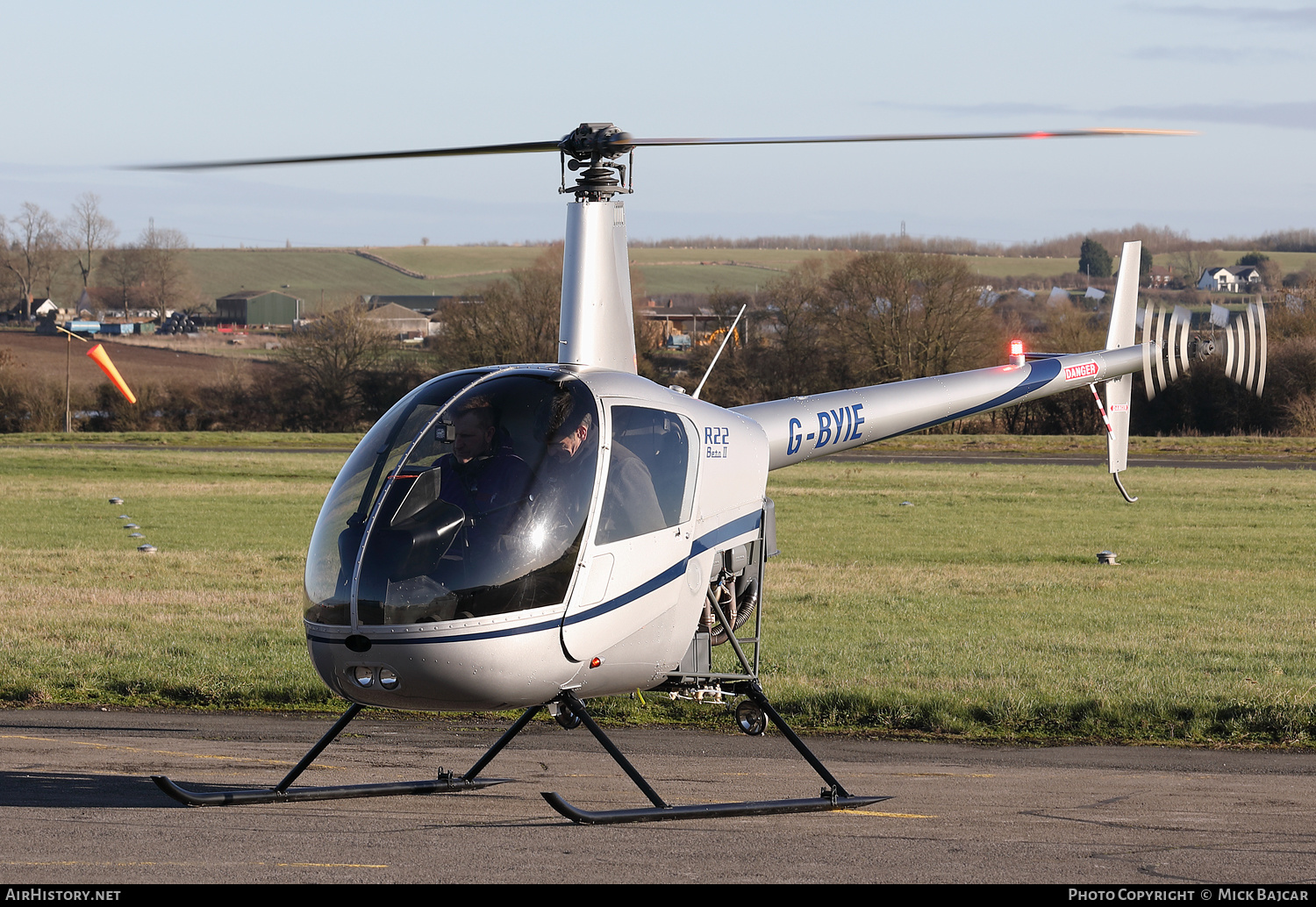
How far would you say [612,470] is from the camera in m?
6.95

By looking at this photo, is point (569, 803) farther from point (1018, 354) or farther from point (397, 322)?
point (397, 322)

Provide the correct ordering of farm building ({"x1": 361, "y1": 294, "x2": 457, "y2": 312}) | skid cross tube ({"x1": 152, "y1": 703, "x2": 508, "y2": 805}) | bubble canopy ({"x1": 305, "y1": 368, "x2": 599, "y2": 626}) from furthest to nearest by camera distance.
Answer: farm building ({"x1": 361, "y1": 294, "x2": 457, "y2": 312}) → skid cross tube ({"x1": 152, "y1": 703, "x2": 508, "y2": 805}) → bubble canopy ({"x1": 305, "y1": 368, "x2": 599, "y2": 626})

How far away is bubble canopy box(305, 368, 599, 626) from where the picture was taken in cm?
636

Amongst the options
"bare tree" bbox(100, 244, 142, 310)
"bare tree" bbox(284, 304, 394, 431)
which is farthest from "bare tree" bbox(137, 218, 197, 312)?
"bare tree" bbox(284, 304, 394, 431)

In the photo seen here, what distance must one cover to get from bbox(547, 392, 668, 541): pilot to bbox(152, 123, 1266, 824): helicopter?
0.01 metres

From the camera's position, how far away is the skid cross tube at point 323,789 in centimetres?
735

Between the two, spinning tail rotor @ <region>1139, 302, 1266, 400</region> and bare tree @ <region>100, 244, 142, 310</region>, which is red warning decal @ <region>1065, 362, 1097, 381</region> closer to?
spinning tail rotor @ <region>1139, 302, 1266, 400</region>

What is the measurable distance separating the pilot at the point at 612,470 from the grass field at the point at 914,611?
158 inches

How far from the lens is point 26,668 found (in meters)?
12.1

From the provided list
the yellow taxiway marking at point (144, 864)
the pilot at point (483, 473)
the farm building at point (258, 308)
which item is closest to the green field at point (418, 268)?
the farm building at point (258, 308)

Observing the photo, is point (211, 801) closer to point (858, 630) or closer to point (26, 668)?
point (26, 668)

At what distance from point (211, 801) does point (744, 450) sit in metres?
3.81
